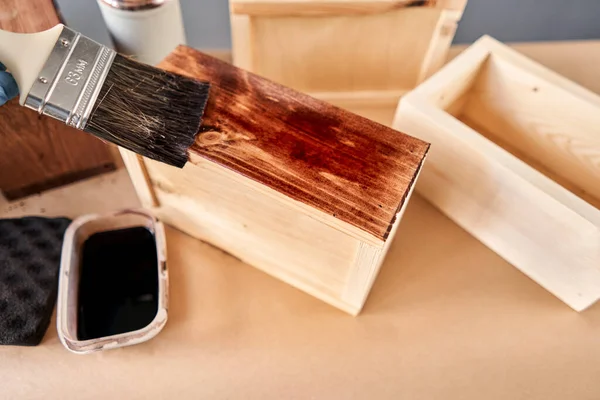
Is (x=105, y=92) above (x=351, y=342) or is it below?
above

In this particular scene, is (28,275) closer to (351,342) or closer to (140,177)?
(140,177)

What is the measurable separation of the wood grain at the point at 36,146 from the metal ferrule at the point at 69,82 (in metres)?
0.07

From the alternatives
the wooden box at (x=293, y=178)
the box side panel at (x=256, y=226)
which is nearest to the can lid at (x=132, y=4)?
the wooden box at (x=293, y=178)

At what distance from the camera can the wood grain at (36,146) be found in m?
0.50

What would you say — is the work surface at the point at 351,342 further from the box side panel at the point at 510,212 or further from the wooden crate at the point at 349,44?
the wooden crate at the point at 349,44

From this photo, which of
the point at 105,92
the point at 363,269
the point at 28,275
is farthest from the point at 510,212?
the point at 28,275

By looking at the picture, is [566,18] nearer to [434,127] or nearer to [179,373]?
[434,127]

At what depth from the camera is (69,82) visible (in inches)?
17.8

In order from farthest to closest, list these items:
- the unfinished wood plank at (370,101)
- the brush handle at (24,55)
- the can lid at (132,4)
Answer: the unfinished wood plank at (370,101) < the can lid at (132,4) < the brush handle at (24,55)

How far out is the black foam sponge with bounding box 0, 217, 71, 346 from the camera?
537mm

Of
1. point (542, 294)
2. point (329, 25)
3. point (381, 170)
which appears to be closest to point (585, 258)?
point (542, 294)

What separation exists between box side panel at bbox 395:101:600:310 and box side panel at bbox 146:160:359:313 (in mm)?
177

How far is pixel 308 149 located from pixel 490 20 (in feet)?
1.67

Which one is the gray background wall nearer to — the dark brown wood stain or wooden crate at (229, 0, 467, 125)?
wooden crate at (229, 0, 467, 125)
